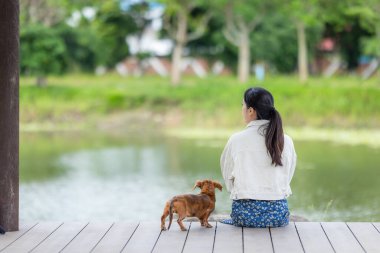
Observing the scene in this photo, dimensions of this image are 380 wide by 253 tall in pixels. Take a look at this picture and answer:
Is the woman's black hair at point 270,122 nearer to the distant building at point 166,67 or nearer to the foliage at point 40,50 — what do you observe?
the foliage at point 40,50

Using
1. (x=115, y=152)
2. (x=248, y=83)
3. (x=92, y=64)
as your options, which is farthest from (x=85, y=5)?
(x=115, y=152)

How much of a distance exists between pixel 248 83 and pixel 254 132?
19086mm

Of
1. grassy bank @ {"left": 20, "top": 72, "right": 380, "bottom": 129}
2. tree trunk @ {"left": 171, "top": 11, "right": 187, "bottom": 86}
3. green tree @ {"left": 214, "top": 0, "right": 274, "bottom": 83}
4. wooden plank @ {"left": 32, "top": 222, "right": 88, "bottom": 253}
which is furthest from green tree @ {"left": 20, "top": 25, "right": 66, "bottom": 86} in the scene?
wooden plank @ {"left": 32, "top": 222, "right": 88, "bottom": 253}

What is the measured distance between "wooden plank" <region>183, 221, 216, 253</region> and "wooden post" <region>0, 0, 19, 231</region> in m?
1.11

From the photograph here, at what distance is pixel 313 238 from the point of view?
15.3 ft

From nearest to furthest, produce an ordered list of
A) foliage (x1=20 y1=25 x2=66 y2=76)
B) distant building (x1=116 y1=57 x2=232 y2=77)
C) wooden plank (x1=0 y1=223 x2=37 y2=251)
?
wooden plank (x1=0 y1=223 x2=37 y2=251), foliage (x1=20 y1=25 x2=66 y2=76), distant building (x1=116 y1=57 x2=232 y2=77)

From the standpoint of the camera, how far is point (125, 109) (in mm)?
23109

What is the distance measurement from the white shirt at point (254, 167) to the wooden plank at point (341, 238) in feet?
1.19

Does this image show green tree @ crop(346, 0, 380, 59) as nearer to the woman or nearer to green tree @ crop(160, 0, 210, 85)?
green tree @ crop(160, 0, 210, 85)

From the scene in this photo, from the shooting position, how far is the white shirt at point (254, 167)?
4949 millimetres

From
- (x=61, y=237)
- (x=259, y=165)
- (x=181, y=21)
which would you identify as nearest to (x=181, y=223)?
(x=259, y=165)

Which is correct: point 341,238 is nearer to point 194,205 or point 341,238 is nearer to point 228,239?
point 228,239

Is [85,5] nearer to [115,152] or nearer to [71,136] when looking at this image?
[71,136]

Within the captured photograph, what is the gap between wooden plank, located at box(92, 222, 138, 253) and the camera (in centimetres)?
446
